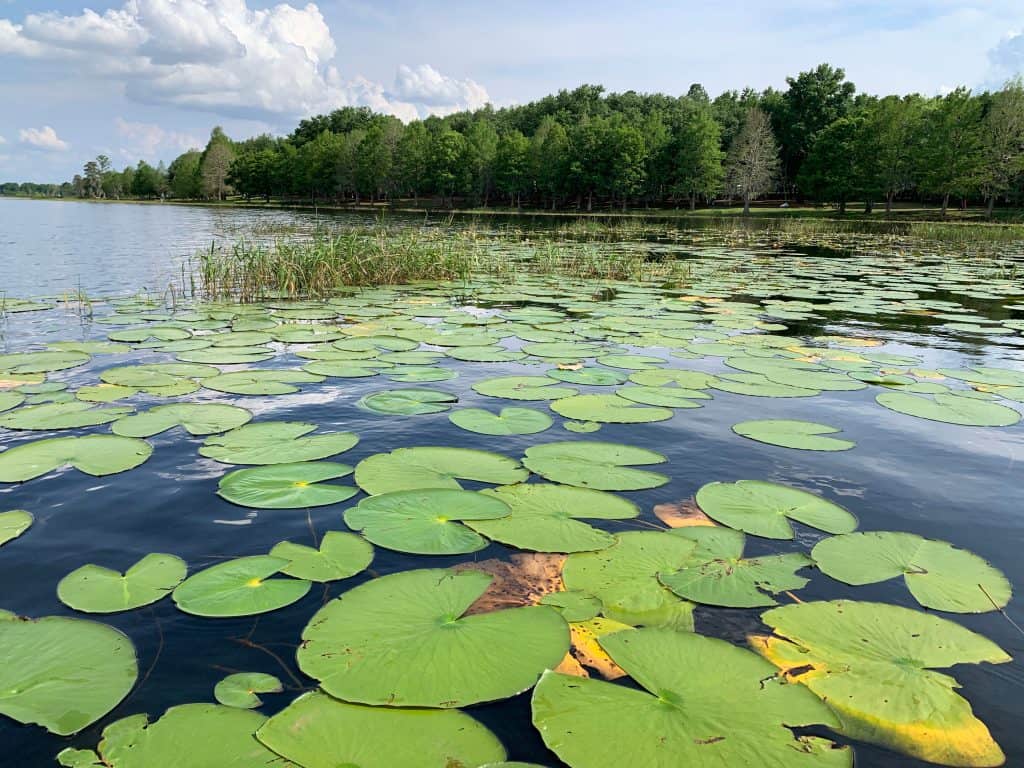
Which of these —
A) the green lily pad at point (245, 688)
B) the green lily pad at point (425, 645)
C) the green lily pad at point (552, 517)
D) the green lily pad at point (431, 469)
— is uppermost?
the green lily pad at point (431, 469)

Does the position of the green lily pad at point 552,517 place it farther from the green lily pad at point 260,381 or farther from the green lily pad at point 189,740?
the green lily pad at point 260,381

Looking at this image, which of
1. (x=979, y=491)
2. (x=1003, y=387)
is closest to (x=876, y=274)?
(x=1003, y=387)

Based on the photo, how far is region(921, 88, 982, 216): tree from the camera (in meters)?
39.3

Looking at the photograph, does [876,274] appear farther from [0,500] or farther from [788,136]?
[788,136]

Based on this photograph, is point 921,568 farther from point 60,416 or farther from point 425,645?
point 60,416

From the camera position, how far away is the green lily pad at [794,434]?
12.6ft

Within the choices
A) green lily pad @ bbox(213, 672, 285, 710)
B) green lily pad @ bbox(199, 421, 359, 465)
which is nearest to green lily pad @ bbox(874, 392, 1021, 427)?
green lily pad @ bbox(199, 421, 359, 465)

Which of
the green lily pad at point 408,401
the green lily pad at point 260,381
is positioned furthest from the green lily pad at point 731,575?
the green lily pad at point 260,381

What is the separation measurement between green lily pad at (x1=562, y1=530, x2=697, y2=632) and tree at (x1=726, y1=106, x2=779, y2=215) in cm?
4968

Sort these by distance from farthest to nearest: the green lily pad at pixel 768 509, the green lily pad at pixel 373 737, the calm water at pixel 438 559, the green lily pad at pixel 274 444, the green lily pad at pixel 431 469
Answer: the green lily pad at pixel 274 444 → the green lily pad at pixel 431 469 → the green lily pad at pixel 768 509 → the calm water at pixel 438 559 → the green lily pad at pixel 373 737

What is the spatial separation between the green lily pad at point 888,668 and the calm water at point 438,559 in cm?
6

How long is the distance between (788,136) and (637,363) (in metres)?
61.2

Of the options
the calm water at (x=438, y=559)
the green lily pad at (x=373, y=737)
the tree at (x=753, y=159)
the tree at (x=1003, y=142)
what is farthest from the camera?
Answer: the tree at (x=753, y=159)

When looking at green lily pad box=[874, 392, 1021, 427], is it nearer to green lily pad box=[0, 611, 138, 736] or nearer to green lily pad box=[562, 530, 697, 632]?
green lily pad box=[562, 530, 697, 632]
